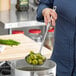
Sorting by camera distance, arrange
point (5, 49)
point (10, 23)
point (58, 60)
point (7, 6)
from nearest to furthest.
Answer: point (58, 60) → point (5, 49) → point (10, 23) → point (7, 6)

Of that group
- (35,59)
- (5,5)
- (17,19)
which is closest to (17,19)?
(17,19)

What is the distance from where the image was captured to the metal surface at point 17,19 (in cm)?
261

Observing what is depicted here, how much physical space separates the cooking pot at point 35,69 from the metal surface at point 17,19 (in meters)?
1.37

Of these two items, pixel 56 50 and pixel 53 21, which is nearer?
pixel 53 21

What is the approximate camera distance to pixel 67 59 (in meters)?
1.41

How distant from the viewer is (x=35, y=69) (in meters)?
1.20

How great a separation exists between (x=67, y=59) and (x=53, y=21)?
19 centimetres

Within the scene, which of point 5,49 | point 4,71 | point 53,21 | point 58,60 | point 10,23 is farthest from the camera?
point 10,23

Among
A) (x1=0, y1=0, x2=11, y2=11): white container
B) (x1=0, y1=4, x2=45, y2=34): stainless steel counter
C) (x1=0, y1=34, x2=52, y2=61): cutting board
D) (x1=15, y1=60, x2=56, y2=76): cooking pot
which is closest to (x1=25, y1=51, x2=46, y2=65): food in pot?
(x1=15, y1=60, x2=56, y2=76): cooking pot

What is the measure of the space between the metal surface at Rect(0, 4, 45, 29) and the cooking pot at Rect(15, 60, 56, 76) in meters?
1.37

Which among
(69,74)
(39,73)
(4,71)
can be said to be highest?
(39,73)

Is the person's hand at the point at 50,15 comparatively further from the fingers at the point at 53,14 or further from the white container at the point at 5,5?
the white container at the point at 5,5

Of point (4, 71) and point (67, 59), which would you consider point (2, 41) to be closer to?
point (4, 71)

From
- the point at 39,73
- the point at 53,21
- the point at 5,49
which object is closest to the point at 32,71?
the point at 39,73
